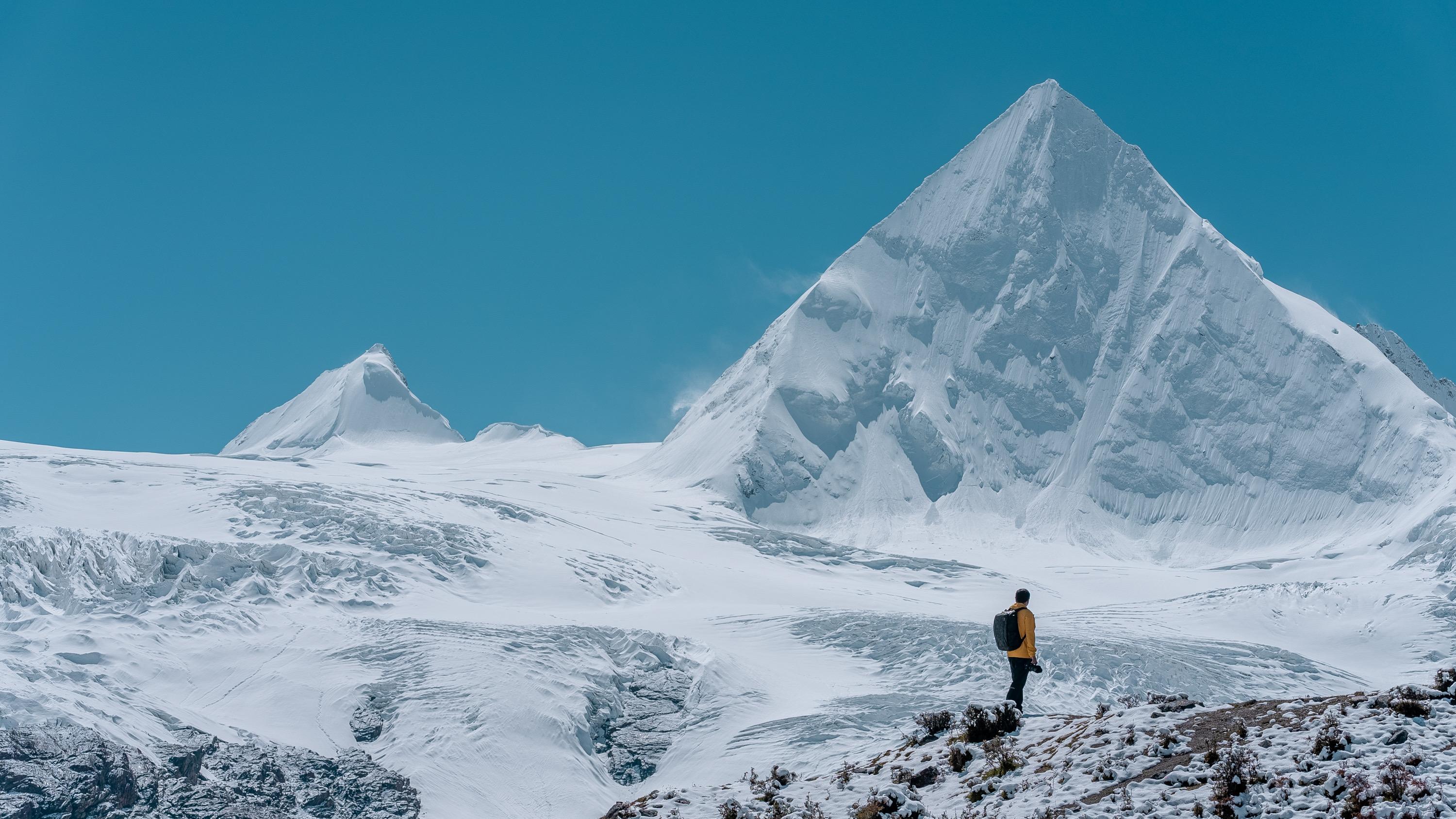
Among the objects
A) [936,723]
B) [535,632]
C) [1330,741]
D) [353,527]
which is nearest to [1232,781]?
[1330,741]

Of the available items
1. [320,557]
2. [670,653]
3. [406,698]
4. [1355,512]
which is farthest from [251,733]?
[1355,512]

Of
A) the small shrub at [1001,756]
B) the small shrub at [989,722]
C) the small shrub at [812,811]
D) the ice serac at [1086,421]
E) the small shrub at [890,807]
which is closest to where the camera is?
the small shrub at [890,807]

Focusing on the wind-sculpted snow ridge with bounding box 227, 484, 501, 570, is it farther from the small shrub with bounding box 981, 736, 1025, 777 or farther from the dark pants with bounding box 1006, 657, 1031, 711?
A: the small shrub with bounding box 981, 736, 1025, 777

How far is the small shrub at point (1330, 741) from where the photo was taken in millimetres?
16562

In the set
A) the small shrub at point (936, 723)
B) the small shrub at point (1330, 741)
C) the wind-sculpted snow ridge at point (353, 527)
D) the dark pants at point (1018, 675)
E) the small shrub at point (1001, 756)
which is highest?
the wind-sculpted snow ridge at point (353, 527)

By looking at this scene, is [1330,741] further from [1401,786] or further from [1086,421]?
[1086,421]

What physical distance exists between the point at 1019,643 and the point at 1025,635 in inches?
6.9

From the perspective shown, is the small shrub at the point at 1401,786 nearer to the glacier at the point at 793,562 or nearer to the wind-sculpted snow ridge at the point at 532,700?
the glacier at the point at 793,562

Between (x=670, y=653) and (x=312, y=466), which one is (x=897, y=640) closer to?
(x=670, y=653)

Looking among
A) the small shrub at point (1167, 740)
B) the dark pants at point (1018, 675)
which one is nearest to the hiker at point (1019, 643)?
the dark pants at point (1018, 675)

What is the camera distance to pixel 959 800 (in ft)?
61.8

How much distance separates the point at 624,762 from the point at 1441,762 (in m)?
46.4

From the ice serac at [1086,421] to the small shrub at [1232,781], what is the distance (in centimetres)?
14084

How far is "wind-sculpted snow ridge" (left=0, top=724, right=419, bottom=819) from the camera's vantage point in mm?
39938
